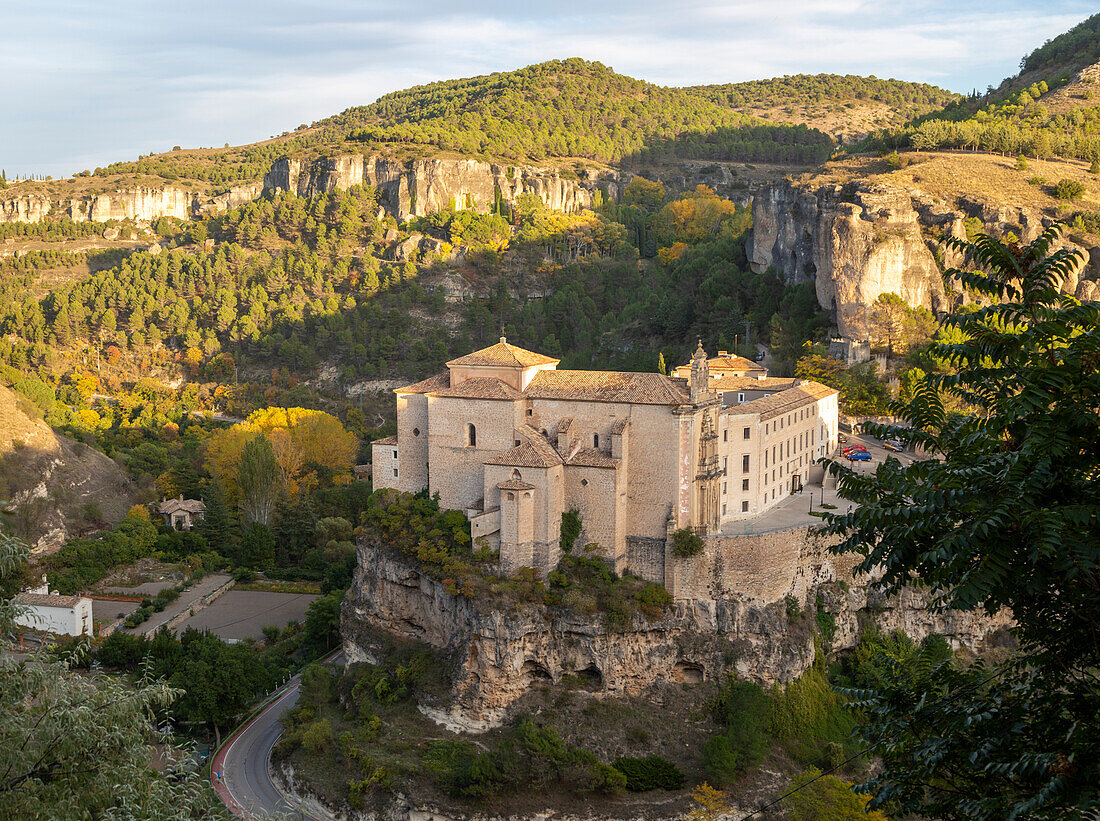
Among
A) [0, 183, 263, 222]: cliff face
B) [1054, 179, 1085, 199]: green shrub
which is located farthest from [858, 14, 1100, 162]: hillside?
[0, 183, 263, 222]: cliff face

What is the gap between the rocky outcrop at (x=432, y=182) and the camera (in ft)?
399

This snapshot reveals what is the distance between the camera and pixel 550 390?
39500 millimetres

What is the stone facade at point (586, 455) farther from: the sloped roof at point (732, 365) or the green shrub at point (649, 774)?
the sloped roof at point (732, 365)

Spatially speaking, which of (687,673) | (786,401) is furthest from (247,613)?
(786,401)

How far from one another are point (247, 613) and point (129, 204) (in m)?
119

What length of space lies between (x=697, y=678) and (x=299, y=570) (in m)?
30.6

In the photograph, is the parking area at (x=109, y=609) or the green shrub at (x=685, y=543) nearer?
the green shrub at (x=685, y=543)

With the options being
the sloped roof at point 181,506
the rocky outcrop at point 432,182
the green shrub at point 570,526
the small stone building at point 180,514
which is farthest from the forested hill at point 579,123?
the green shrub at point 570,526

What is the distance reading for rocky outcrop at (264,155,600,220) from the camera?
122 m

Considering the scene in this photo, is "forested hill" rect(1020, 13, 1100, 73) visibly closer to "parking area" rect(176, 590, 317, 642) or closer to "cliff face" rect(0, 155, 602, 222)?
"cliff face" rect(0, 155, 602, 222)

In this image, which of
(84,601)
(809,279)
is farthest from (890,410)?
(809,279)

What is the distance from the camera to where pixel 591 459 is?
3766cm

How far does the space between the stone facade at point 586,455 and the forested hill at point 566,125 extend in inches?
3618

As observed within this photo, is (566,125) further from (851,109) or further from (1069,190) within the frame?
(1069,190)
